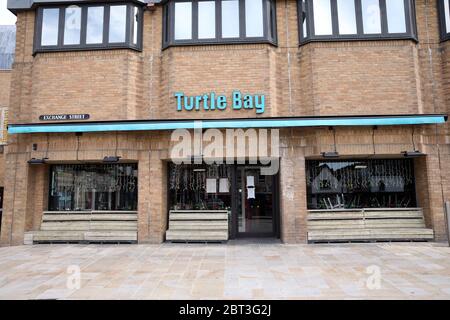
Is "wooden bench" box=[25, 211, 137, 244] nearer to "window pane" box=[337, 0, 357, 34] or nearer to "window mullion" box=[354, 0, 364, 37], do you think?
"window pane" box=[337, 0, 357, 34]

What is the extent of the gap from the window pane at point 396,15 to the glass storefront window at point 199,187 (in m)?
6.69

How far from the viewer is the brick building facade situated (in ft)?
29.9

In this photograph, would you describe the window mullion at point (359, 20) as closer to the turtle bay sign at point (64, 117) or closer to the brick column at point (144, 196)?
the brick column at point (144, 196)

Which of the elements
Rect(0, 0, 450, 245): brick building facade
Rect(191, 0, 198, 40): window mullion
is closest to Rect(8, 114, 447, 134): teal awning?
Rect(0, 0, 450, 245): brick building facade

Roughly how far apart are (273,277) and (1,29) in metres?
22.0

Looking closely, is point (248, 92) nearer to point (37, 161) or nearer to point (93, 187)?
point (93, 187)

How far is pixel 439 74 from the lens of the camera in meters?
9.49

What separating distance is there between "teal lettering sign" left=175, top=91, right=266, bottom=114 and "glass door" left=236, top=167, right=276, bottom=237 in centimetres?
209

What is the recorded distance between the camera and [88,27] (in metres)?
9.77

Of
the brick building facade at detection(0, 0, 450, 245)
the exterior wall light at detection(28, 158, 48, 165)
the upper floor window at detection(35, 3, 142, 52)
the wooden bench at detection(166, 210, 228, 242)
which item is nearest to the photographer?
the brick building facade at detection(0, 0, 450, 245)

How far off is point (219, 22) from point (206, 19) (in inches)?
17.1

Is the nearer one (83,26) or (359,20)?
(359,20)

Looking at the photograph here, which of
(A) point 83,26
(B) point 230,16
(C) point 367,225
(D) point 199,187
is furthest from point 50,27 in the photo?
(C) point 367,225
